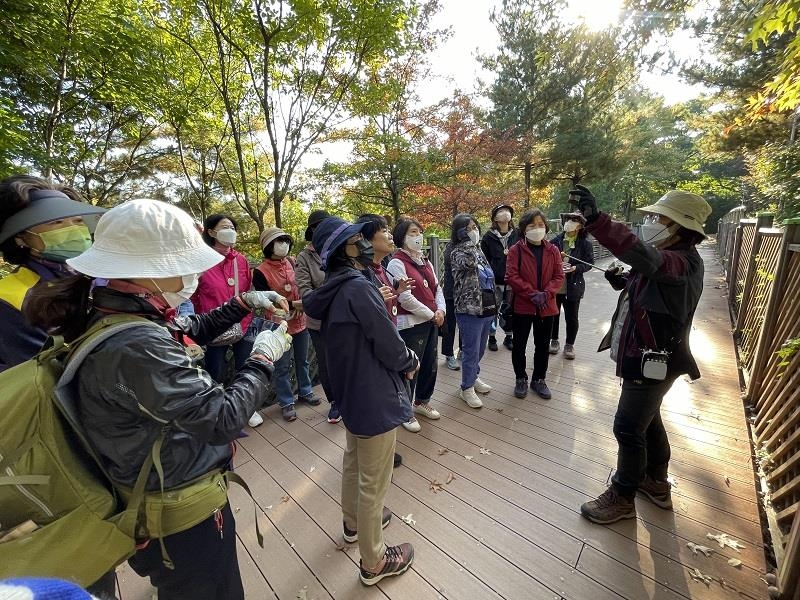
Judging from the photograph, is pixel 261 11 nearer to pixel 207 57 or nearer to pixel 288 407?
pixel 207 57

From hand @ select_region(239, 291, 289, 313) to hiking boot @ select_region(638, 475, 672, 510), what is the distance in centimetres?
255

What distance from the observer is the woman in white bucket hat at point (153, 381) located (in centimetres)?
99

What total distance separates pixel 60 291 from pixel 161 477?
2.13 feet

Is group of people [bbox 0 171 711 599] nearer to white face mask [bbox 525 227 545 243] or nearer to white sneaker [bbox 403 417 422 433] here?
white sneaker [bbox 403 417 422 433]

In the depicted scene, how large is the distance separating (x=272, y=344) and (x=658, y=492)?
263cm

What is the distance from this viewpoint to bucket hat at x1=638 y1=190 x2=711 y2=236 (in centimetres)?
186

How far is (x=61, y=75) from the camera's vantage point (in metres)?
6.08

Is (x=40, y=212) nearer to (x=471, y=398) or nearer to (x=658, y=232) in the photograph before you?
(x=658, y=232)

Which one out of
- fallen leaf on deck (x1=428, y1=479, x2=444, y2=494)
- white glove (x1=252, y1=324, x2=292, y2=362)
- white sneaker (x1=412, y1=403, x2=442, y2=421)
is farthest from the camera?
white sneaker (x1=412, y1=403, x2=442, y2=421)

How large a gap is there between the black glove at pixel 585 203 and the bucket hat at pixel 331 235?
1.13 meters

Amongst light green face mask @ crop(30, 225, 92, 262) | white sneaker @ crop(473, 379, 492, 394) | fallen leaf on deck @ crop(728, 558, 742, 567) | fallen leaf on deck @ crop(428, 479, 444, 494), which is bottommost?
white sneaker @ crop(473, 379, 492, 394)

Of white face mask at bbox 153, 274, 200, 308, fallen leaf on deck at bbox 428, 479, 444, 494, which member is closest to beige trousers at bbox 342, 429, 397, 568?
fallen leaf on deck at bbox 428, 479, 444, 494

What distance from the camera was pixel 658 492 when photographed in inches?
89.3

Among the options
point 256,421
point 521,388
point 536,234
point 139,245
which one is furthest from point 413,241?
point 256,421
